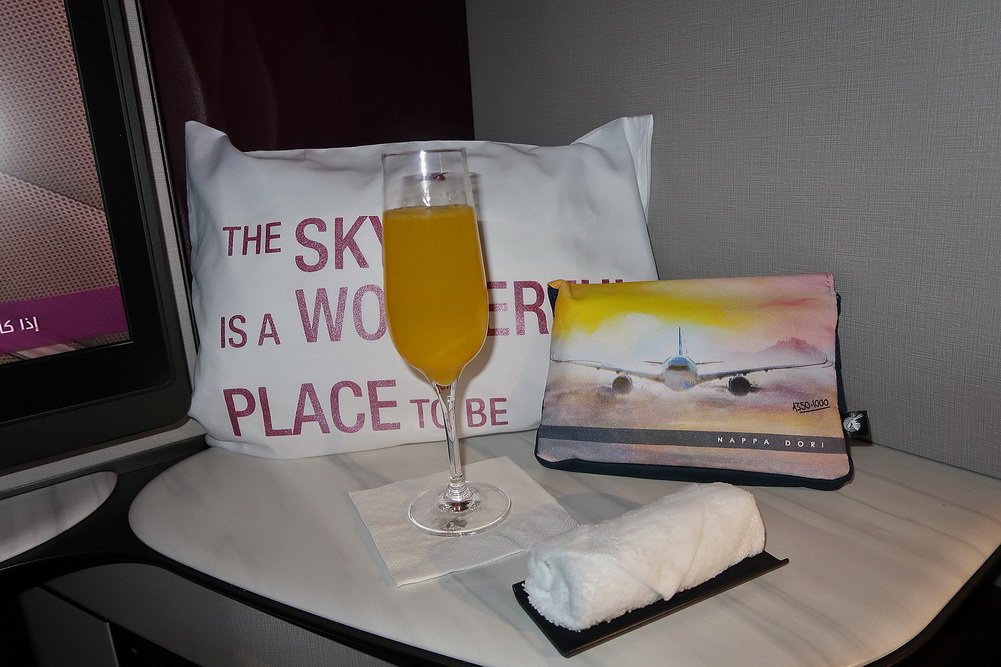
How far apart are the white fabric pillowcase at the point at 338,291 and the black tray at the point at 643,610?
352mm

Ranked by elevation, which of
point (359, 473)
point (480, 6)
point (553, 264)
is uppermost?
point (480, 6)

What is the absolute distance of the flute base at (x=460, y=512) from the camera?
Result: 68 centimetres

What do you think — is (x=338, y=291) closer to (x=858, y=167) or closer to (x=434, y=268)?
(x=434, y=268)

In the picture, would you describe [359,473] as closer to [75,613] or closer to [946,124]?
[75,613]

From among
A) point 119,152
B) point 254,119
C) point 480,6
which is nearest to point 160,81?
point 254,119

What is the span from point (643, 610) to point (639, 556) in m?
0.05

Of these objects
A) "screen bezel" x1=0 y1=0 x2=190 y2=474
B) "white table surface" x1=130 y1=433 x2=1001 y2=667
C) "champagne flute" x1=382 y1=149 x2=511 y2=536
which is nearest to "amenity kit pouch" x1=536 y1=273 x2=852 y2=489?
"white table surface" x1=130 y1=433 x2=1001 y2=667

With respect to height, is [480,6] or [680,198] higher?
[480,6]

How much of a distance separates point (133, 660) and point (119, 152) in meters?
0.63

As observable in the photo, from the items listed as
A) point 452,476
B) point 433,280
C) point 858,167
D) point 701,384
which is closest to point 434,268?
point 433,280

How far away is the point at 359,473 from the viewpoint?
84cm

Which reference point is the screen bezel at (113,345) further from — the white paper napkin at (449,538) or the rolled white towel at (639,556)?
the rolled white towel at (639,556)

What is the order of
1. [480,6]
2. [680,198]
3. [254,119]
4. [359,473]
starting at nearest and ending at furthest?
[359,473], [680,198], [254,119], [480,6]

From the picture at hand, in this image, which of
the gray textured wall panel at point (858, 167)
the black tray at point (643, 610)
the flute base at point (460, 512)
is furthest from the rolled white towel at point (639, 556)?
the gray textured wall panel at point (858, 167)
